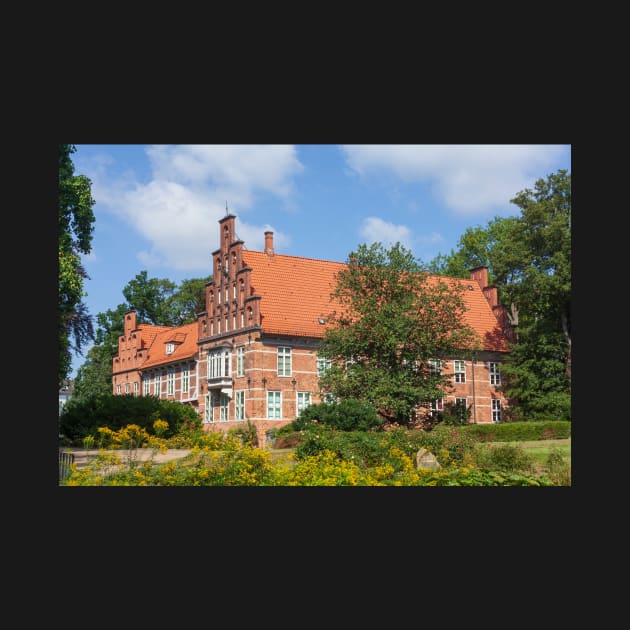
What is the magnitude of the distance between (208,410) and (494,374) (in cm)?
1552

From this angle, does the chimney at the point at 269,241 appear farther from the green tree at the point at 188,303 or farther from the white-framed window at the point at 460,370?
the green tree at the point at 188,303

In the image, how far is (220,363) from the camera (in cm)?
3812

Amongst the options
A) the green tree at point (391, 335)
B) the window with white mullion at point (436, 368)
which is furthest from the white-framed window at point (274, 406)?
the window with white mullion at point (436, 368)

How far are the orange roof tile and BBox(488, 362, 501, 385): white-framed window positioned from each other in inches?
632

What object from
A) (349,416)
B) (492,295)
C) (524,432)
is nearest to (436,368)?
(524,432)

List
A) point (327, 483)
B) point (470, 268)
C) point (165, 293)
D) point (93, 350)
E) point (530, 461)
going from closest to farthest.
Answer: point (327, 483) → point (530, 461) → point (470, 268) → point (93, 350) → point (165, 293)

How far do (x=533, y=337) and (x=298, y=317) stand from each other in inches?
441

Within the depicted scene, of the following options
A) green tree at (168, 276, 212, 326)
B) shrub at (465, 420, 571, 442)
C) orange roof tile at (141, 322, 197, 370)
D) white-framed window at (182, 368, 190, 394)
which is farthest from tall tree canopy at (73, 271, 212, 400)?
shrub at (465, 420, 571, 442)

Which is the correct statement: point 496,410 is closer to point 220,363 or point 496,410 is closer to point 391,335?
point 220,363

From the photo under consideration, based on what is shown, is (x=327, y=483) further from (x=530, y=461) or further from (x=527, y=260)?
(x=527, y=260)

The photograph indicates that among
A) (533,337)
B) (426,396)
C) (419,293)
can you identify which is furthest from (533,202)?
(426,396)

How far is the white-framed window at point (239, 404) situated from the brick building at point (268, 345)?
0.15 ft

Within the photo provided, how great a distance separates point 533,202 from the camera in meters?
36.5

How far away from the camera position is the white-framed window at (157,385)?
47156mm
